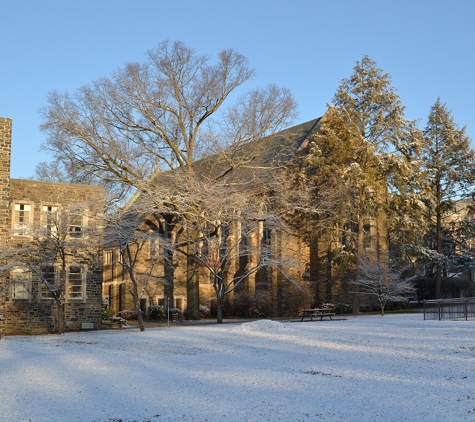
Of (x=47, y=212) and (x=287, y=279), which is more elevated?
(x=47, y=212)

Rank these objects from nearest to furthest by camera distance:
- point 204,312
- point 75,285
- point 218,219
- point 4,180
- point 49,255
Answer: point 4,180 < point 49,255 < point 75,285 < point 218,219 < point 204,312

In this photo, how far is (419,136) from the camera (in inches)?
1438

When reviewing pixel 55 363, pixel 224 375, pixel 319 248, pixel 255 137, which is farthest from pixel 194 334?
pixel 319 248

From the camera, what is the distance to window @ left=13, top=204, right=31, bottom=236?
27.5 metres

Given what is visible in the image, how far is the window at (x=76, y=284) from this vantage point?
28875 millimetres

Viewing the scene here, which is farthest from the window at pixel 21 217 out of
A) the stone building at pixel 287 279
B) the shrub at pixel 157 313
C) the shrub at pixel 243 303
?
the shrub at pixel 243 303

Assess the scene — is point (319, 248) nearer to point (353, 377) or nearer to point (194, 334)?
point (194, 334)

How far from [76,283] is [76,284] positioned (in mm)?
47

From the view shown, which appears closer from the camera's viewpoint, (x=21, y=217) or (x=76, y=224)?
(x=21, y=217)

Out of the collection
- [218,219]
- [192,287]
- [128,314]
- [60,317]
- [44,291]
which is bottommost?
[128,314]

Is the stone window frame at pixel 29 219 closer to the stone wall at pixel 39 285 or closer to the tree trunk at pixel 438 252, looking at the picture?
the stone wall at pixel 39 285

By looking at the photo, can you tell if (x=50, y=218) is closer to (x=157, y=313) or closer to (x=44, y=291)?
(x=44, y=291)

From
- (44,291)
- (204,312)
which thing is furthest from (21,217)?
(204,312)

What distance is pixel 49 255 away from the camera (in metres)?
27.0
